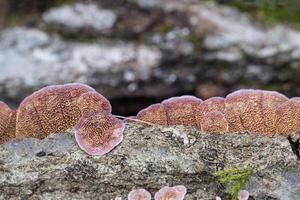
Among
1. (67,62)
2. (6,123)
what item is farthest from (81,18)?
(6,123)

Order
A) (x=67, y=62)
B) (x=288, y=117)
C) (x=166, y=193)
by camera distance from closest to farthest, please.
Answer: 1. (x=166, y=193)
2. (x=288, y=117)
3. (x=67, y=62)

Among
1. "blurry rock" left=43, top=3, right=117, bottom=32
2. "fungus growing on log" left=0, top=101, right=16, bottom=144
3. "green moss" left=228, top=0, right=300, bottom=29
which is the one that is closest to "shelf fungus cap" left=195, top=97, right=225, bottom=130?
"fungus growing on log" left=0, top=101, right=16, bottom=144

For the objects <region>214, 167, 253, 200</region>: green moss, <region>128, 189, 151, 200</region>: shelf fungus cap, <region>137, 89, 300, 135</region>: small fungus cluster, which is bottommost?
<region>128, 189, 151, 200</region>: shelf fungus cap

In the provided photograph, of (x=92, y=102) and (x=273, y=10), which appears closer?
(x=92, y=102)

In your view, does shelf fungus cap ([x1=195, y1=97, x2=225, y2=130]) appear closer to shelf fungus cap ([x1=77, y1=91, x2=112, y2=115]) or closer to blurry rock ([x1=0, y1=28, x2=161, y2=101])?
shelf fungus cap ([x1=77, y1=91, x2=112, y2=115])

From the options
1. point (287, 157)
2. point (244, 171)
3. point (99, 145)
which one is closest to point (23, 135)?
point (99, 145)

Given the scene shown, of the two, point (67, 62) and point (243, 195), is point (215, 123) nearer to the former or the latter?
point (243, 195)
